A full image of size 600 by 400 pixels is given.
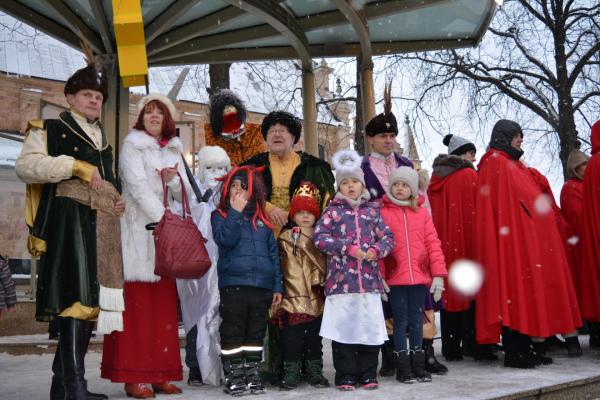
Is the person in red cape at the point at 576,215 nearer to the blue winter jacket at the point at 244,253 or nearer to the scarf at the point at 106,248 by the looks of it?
the blue winter jacket at the point at 244,253

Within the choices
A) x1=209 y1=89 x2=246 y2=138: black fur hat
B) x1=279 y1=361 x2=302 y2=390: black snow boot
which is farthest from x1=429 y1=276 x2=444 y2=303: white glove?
x1=209 y1=89 x2=246 y2=138: black fur hat

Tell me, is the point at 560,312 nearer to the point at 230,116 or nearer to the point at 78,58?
the point at 230,116

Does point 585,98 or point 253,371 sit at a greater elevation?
point 585,98

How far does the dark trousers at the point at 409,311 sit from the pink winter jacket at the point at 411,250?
8cm

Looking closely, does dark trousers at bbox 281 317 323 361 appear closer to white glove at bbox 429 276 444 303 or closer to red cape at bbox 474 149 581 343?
white glove at bbox 429 276 444 303

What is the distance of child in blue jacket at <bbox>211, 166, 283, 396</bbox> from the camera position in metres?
4.64

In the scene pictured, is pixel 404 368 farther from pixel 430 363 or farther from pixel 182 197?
pixel 182 197

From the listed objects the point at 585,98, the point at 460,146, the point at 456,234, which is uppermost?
the point at 585,98

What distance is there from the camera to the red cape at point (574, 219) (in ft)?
21.1

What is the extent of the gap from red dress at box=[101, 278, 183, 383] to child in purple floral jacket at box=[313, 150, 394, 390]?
1.06m

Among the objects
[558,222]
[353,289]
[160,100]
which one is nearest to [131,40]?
[160,100]

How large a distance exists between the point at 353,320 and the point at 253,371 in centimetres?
78

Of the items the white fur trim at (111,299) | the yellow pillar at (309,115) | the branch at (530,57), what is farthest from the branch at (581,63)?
the white fur trim at (111,299)

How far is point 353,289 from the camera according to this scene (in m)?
4.82
